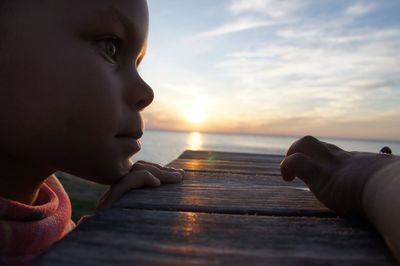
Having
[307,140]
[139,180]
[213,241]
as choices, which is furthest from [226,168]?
[213,241]

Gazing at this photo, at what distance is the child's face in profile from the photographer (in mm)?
1183

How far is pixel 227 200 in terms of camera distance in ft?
4.83

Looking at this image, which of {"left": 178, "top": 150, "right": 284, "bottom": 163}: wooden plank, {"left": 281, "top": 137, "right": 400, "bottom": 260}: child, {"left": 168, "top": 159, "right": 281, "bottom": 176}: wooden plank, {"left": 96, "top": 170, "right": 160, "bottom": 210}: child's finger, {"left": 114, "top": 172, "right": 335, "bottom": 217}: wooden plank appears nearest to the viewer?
{"left": 281, "top": 137, "right": 400, "bottom": 260}: child

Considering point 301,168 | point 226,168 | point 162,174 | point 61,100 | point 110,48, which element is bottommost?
point 226,168

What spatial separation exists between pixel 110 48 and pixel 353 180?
3.43ft

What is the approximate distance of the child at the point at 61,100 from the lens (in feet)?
3.90

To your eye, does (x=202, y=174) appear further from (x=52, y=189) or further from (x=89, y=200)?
(x=89, y=200)

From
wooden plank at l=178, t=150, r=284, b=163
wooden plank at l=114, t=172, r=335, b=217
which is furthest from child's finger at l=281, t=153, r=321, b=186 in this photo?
wooden plank at l=178, t=150, r=284, b=163

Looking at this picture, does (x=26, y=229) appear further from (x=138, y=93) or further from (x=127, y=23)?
(x=127, y=23)

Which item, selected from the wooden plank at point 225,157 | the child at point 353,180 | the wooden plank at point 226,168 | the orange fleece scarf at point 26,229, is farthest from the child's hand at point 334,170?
the wooden plank at point 225,157

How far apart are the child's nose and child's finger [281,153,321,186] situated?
0.65 metres

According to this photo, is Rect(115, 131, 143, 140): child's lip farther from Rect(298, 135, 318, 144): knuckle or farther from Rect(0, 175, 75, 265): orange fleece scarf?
Rect(298, 135, 318, 144): knuckle

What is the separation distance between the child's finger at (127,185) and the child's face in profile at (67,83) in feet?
0.56

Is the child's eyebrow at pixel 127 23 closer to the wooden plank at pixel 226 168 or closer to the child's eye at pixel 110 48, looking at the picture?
the child's eye at pixel 110 48
